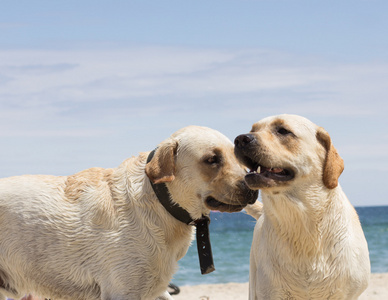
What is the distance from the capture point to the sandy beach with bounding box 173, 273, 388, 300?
11.7 metres

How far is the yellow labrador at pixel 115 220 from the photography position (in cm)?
466

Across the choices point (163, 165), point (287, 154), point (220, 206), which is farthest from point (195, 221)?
point (287, 154)

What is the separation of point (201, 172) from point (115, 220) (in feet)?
2.66

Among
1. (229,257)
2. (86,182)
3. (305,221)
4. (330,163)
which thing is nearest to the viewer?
(330,163)

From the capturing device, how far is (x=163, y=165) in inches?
185

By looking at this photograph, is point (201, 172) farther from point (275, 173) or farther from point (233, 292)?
point (233, 292)

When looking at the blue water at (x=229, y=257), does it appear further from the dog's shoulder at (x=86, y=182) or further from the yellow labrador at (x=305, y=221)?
the dog's shoulder at (x=86, y=182)

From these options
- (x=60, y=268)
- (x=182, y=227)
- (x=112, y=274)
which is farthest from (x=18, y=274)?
(x=182, y=227)

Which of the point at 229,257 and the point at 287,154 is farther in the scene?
the point at 229,257

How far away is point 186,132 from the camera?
4848mm

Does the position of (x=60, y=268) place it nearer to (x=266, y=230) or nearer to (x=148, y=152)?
(x=148, y=152)

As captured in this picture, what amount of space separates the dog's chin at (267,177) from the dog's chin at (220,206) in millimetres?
263

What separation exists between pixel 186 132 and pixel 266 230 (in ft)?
3.22

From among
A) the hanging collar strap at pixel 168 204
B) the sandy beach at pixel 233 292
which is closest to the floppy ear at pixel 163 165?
the hanging collar strap at pixel 168 204
